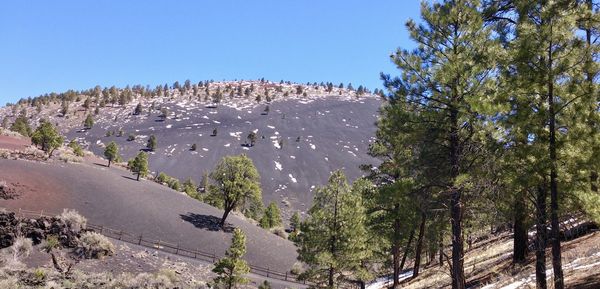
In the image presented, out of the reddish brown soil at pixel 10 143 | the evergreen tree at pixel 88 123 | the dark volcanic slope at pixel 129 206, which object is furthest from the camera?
the evergreen tree at pixel 88 123

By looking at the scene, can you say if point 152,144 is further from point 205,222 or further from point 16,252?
point 16,252

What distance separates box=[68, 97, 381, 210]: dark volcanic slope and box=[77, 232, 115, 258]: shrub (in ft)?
212

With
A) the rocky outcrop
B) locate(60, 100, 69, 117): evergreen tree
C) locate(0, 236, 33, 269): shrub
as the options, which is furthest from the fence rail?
locate(60, 100, 69, 117): evergreen tree

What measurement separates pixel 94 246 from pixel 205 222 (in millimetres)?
17526

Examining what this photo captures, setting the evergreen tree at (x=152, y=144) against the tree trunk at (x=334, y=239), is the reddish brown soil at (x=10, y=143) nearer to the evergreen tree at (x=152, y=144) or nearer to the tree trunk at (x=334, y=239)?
the tree trunk at (x=334, y=239)

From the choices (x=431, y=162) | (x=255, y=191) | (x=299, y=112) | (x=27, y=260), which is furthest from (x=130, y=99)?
(x=431, y=162)

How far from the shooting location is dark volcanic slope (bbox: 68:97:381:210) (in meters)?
113

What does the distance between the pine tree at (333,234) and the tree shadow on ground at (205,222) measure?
23.8m

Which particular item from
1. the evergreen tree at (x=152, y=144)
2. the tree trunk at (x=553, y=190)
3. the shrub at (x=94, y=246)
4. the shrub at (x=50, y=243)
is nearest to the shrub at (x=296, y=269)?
the shrub at (x=94, y=246)

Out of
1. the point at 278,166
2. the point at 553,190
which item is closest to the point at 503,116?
the point at 553,190

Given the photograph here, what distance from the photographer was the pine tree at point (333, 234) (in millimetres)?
25250

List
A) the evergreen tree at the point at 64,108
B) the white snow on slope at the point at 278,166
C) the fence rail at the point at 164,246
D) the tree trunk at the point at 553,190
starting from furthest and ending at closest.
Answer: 1. the evergreen tree at the point at 64,108
2. the white snow on slope at the point at 278,166
3. the fence rail at the point at 164,246
4. the tree trunk at the point at 553,190

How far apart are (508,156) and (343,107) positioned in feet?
619

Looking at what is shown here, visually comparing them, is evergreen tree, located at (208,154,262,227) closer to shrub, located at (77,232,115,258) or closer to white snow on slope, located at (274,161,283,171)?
shrub, located at (77,232,115,258)
